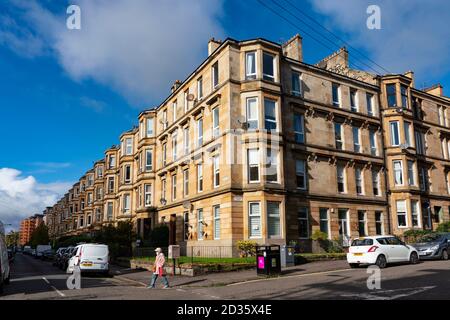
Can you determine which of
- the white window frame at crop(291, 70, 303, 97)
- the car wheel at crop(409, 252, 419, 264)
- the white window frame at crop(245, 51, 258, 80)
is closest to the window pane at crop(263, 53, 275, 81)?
the white window frame at crop(245, 51, 258, 80)

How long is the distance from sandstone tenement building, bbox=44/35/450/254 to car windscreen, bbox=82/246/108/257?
748 cm

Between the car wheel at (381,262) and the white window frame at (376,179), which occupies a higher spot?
the white window frame at (376,179)

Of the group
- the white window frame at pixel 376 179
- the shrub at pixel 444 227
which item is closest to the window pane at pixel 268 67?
the white window frame at pixel 376 179

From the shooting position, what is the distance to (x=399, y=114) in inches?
1377

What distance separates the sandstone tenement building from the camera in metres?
26.4

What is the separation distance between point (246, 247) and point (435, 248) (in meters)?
10.5

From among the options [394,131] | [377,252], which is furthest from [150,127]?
[377,252]

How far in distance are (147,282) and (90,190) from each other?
61.4 meters

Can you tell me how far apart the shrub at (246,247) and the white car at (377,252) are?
20.7ft

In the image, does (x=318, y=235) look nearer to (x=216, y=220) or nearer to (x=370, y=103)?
(x=216, y=220)

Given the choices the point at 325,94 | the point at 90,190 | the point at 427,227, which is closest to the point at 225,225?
the point at 325,94

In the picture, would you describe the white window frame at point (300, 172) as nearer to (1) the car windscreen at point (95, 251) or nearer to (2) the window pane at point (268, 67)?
(2) the window pane at point (268, 67)

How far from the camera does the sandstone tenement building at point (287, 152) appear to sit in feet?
86.5
